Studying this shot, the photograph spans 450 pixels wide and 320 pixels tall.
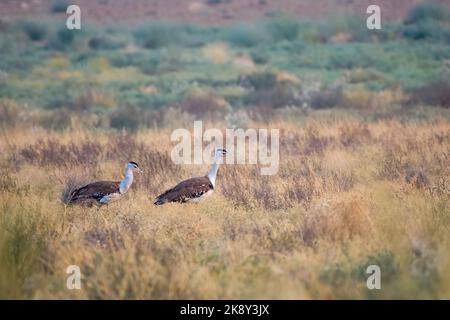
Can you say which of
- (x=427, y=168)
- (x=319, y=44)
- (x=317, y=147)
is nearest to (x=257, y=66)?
(x=319, y=44)

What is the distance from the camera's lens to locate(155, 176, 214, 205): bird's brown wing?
33.4 feet

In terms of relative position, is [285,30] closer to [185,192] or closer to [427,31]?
[427,31]

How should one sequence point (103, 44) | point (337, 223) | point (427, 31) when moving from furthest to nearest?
point (103, 44), point (427, 31), point (337, 223)

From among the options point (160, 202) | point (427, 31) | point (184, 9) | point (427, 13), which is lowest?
point (160, 202)

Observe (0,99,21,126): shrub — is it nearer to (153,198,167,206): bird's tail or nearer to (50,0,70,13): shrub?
(153,198,167,206): bird's tail

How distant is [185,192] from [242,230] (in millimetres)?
1352

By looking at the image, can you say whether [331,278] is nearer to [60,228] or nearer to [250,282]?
[250,282]

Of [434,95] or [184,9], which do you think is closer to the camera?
[434,95]

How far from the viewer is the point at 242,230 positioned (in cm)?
909

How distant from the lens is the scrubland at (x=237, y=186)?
750 centimetres

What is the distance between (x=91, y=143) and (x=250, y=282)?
7.62 m

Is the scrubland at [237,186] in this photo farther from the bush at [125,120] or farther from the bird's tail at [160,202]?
the bird's tail at [160,202]

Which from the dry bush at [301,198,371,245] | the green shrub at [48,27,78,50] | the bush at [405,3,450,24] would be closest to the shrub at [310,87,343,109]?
the dry bush at [301,198,371,245]

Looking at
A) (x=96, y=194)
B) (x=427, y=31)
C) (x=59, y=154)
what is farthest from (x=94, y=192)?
(x=427, y=31)
